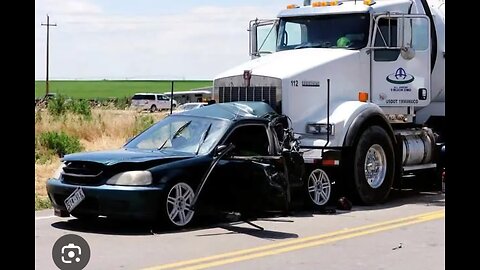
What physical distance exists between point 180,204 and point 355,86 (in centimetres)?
521

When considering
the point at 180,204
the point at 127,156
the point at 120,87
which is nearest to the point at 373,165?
the point at 180,204

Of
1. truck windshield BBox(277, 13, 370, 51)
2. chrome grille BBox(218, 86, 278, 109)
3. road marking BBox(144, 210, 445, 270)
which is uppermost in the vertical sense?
truck windshield BBox(277, 13, 370, 51)

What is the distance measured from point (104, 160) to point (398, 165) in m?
6.12

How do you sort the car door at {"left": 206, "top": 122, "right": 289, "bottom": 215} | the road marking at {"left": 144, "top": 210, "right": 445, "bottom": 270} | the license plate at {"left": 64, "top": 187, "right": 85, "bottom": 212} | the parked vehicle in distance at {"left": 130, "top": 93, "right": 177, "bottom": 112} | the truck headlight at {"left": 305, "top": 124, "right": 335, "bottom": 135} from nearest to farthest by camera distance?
the road marking at {"left": 144, "top": 210, "right": 445, "bottom": 270} < the license plate at {"left": 64, "top": 187, "right": 85, "bottom": 212} < the car door at {"left": 206, "top": 122, "right": 289, "bottom": 215} < the truck headlight at {"left": 305, "top": 124, "right": 335, "bottom": 135} < the parked vehicle in distance at {"left": 130, "top": 93, "right": 177, "bottom": 112}

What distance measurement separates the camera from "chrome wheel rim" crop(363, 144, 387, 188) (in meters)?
13.6

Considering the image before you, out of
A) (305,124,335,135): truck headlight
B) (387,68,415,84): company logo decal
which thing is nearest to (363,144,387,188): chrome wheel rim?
(305,124,335,135): truck headlight

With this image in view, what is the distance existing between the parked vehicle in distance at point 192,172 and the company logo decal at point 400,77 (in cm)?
305

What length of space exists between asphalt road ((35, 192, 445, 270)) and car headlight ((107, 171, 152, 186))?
2.07ft

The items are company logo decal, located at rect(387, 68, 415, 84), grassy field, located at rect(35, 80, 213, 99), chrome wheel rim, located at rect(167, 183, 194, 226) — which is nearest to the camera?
chrome wheel rim, located at rect(167, 183, 194, 226)

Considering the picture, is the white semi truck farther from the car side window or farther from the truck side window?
the car side window

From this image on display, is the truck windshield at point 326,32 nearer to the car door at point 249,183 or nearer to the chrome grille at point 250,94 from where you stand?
the chrome grille at point 250,94

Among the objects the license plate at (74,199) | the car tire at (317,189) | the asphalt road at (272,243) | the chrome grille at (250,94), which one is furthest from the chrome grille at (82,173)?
the chrome grille at (250,94)
